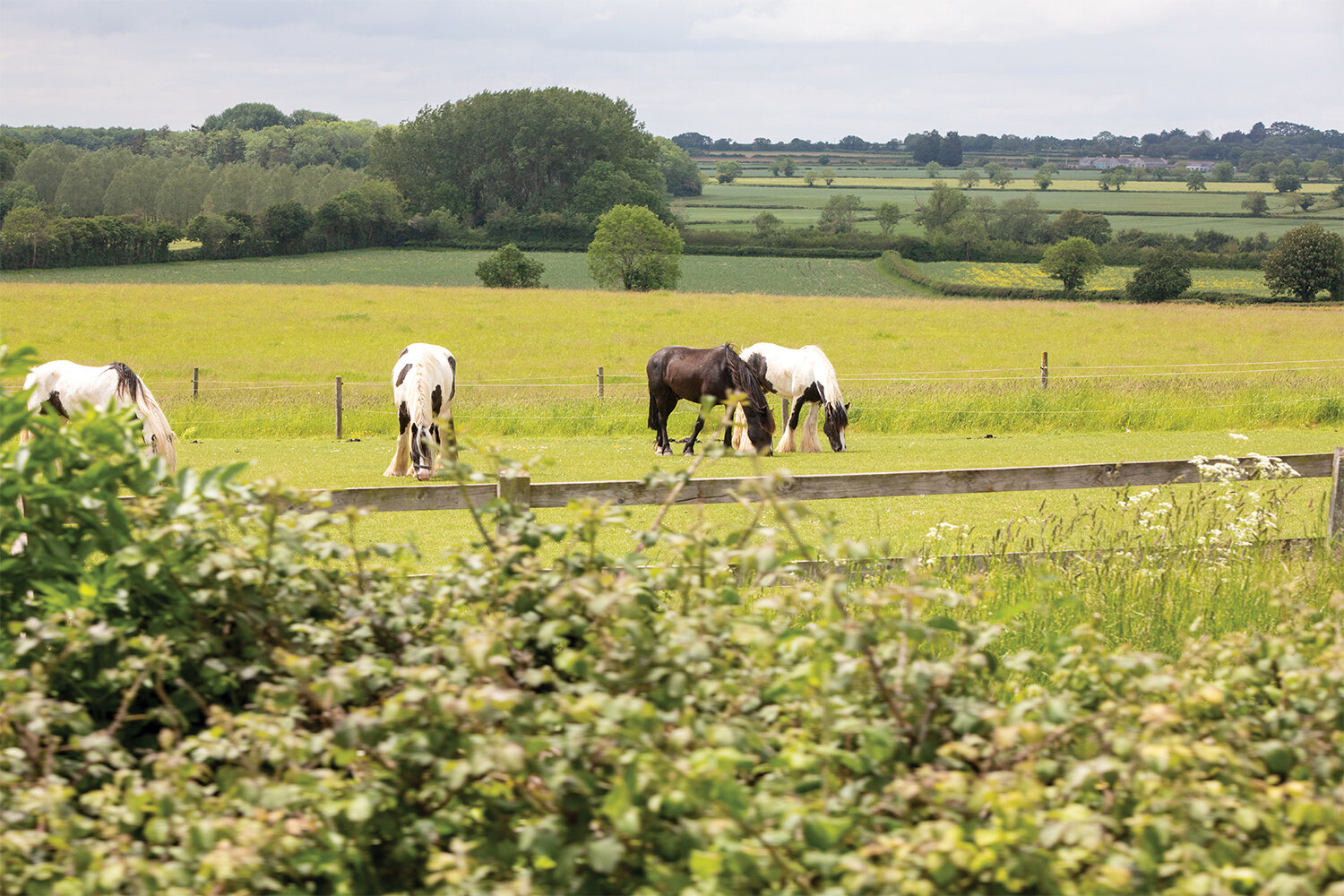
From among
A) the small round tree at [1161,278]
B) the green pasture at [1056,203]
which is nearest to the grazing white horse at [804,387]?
the small round tree at [1161,278]

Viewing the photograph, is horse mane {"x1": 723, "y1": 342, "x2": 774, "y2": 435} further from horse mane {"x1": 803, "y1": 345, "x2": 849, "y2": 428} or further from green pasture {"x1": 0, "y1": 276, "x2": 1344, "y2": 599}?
horse mane {"x1": 803, "y1": 345, "x2": 849, "y2": 428}

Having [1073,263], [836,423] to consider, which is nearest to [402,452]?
[836,423]

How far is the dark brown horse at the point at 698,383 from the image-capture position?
1528 cm

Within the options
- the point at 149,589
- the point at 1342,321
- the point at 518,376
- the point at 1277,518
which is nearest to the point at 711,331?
the point at 518,376

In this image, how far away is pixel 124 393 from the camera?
36.0ft

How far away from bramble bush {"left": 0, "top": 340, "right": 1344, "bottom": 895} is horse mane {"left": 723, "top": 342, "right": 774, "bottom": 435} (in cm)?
1245

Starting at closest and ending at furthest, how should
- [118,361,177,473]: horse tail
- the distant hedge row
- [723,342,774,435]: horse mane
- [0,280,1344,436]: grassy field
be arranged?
1. [118,361,177,473]: horse tail
2. [723,342,774,435]: horse mane
3. [0,280,1344,436]: grassy field
4. the distant hedge row

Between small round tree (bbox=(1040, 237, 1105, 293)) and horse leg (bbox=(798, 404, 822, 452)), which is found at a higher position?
small round tree (bbox=(1040, 237, 1105, 293))

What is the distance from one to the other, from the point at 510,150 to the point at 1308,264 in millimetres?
69918

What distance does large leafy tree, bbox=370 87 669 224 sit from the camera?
103 meters

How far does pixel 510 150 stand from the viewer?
106 metres

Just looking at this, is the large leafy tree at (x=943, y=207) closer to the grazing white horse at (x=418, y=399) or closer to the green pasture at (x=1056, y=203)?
the green pasture at (x=1056, y=203)

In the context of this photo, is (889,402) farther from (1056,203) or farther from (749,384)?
(1056,203)

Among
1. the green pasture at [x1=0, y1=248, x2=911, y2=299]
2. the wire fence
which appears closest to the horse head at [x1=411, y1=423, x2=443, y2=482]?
the wire fence
